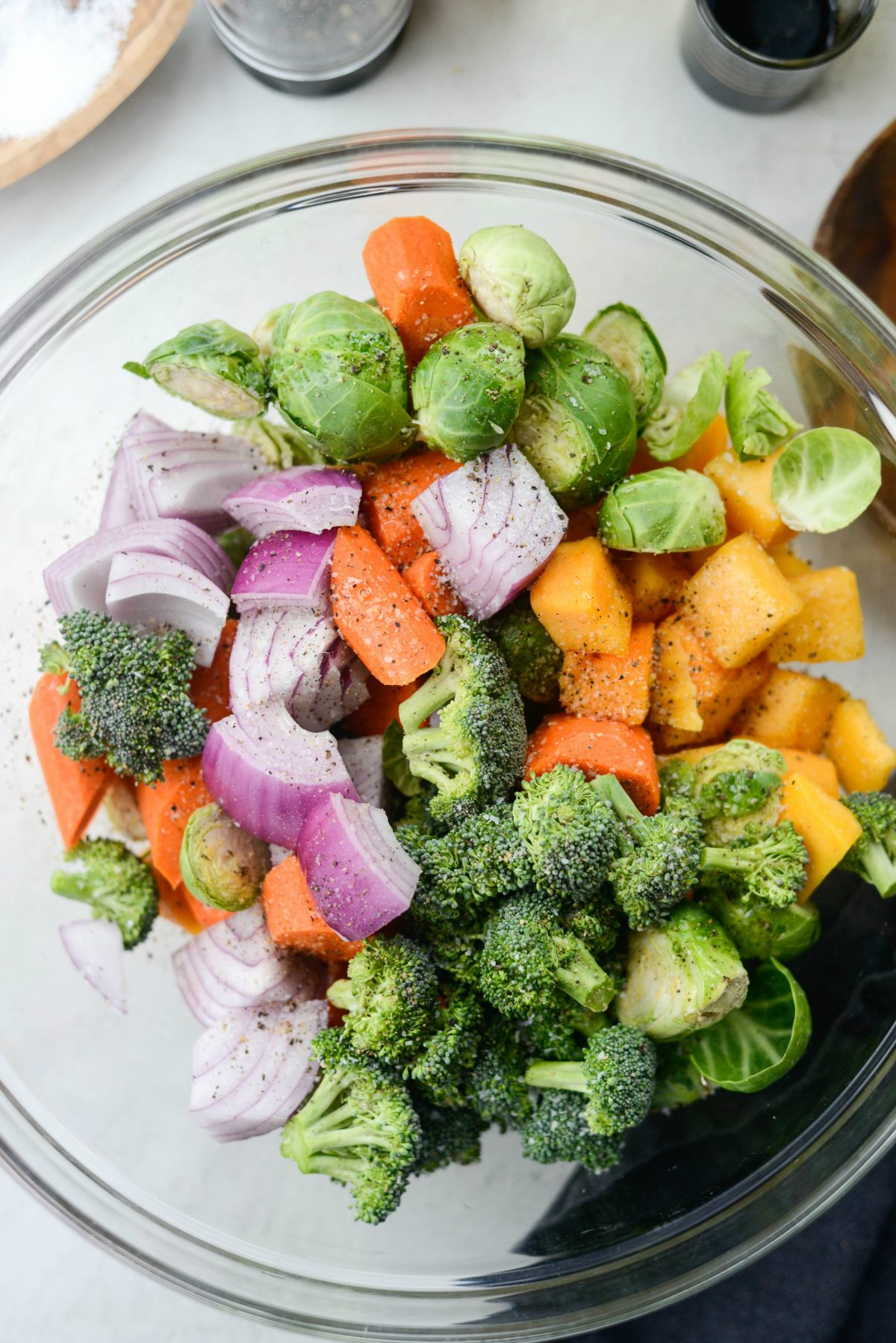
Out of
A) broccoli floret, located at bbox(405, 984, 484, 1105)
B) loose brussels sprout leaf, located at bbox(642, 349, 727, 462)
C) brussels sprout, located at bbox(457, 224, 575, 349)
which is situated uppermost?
brussels sprout, located at bbox(457, 224, 575, 349)

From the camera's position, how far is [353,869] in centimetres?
156

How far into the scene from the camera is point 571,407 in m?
1.68

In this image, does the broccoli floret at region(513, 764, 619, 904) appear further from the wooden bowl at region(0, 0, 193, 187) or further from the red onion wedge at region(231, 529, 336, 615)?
the wooden bowl at region(0, 0, 193, 187)

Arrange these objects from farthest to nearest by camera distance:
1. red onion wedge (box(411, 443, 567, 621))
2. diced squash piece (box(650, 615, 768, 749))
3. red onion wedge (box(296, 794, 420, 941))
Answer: diced squash piece (box(650, 615, 768, 749))
red onion wedge (box(411, 443, 567, 621))
red onion wedge (box(296, 794, 420, 941))

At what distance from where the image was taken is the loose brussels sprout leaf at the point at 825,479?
1.76 meters

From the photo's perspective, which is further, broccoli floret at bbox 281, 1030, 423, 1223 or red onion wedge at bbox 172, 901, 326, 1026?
red onion wedge at bbox 172, 901, 326, 1026

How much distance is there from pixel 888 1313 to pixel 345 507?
201 centimetres

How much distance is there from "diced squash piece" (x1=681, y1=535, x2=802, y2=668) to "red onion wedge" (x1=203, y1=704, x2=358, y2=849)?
686 millimetres

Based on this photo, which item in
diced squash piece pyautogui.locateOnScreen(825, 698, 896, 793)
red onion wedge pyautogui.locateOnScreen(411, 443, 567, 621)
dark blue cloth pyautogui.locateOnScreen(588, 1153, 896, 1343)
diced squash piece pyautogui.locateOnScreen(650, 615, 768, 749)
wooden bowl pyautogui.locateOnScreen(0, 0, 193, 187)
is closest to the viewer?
red onion wedge pyautogui.locateOnScreen(411, 443, 567, 621)

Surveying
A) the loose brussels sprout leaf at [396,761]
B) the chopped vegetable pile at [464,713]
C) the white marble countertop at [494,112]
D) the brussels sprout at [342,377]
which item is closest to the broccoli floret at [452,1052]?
the chopped vegetable pile at [464,713]

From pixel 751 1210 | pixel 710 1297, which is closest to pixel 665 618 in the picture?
pixel 751 1210

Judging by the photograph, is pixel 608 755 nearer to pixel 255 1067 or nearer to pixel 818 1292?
pixel 255 1067

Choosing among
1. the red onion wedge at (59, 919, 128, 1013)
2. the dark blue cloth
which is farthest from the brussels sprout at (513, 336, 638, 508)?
the dark blue cloth

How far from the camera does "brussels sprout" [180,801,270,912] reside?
5.58 ft
